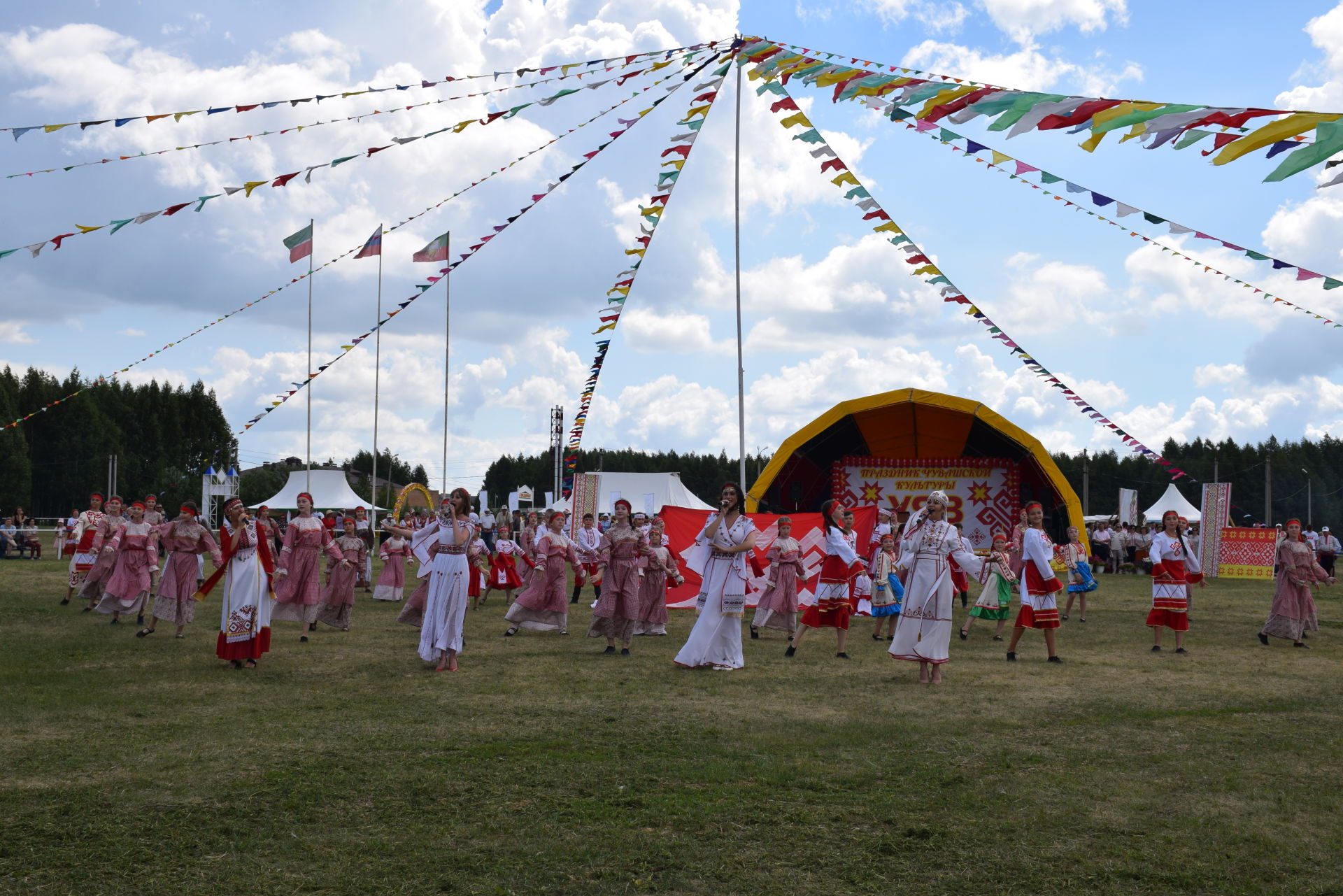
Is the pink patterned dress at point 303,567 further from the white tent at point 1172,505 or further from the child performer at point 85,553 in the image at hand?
the white tent at point 1172,505

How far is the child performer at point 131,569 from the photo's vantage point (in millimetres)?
15242

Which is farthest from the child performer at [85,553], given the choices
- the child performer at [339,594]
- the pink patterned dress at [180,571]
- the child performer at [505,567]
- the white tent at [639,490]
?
Answer: the white tent at [639,490]

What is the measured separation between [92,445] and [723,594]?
232ft

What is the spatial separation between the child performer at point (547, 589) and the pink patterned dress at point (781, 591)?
2863 millimetres

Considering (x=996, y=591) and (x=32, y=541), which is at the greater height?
(x=996, y=591)

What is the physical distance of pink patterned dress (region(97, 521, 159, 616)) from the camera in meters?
15.2

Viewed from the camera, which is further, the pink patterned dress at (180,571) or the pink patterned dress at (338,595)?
the pink patterned dress at (338,595)

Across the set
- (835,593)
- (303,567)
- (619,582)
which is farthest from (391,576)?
(835,593)

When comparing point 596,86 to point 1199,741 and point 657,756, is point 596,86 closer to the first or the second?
point 657,756

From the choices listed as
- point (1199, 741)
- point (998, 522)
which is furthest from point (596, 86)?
point (998, 522)

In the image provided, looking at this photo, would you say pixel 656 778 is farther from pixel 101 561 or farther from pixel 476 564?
pixel 101 561

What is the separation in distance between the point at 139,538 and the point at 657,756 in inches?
447

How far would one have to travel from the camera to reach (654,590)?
1469 cm

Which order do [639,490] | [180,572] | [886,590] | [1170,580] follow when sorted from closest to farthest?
[1170,580] → [180,572] → [886,590] → [639,490]
